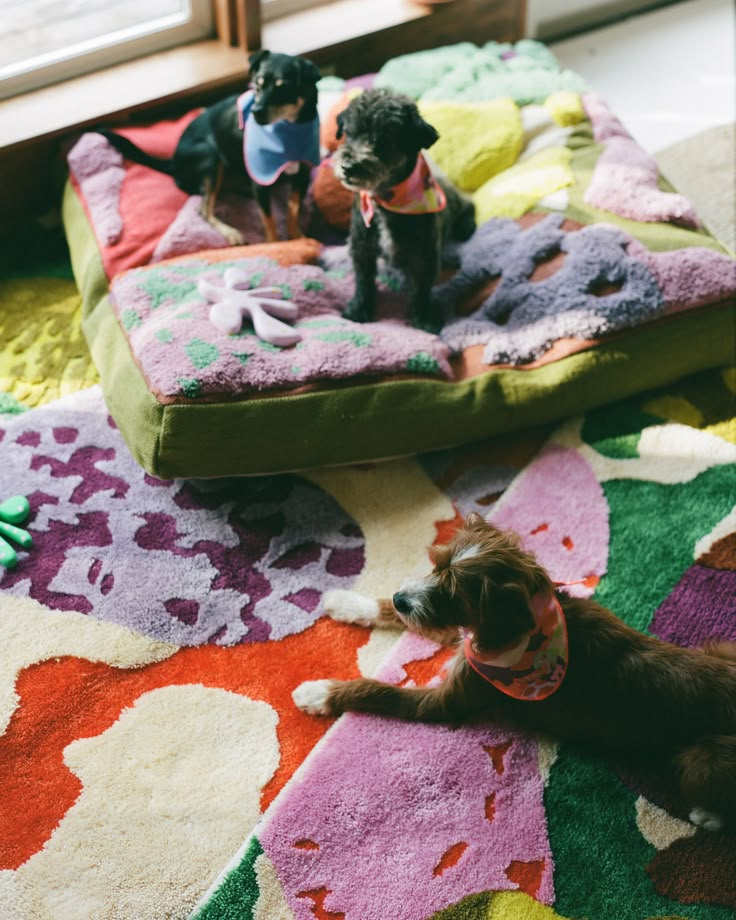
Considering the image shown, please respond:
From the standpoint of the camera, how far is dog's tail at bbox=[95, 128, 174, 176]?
2.69 m

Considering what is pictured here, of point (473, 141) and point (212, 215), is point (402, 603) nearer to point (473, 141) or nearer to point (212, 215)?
point (212, 215)

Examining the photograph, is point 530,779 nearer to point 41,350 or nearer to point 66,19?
point 41,350

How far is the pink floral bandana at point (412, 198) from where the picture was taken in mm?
2207

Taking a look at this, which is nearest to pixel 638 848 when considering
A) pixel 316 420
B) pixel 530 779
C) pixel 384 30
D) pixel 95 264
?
pixel 530 779

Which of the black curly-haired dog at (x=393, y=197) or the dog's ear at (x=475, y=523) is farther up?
the black curly-haired dog at (x=393, y=197)

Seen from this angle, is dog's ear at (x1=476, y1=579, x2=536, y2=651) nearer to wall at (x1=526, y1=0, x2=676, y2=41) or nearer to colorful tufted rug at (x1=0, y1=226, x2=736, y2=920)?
colorful tufted rug at (x1=0, y1=226, x2=736, y2=920)

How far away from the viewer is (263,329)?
2.22 meters

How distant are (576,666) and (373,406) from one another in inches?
31.4

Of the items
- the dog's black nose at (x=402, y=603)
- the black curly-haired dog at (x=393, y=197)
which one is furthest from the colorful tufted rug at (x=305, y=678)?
the black curly-haired dog at (x=393, y=197)

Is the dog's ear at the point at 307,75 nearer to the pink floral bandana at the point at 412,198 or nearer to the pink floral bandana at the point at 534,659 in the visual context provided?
the pink floral bandana at the point at 412,198

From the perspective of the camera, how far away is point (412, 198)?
2.22m

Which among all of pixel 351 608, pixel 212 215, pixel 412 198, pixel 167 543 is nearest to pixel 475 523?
pixel 351 608

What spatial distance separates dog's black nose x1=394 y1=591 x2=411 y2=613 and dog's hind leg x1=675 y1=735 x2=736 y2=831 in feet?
1.87

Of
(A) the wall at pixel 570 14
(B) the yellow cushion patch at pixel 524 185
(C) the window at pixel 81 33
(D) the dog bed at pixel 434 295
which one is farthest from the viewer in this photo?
(A) the wall at pixel 570 14
